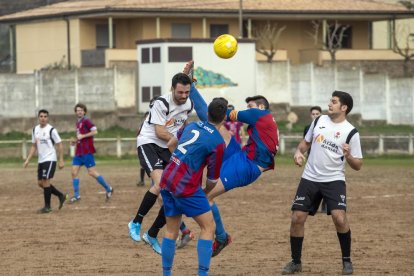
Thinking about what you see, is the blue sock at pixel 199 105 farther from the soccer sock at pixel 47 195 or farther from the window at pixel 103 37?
the window at pixel 103 37

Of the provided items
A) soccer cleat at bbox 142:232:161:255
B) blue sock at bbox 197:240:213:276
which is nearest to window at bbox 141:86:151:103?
soccer cleat at bbox 142:232:161:255

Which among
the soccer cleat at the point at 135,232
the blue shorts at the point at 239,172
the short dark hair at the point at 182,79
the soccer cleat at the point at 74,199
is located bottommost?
the soccer cleat at the point at 74,199

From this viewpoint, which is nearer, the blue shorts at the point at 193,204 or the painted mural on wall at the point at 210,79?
the blue shorts at the point at 193,204

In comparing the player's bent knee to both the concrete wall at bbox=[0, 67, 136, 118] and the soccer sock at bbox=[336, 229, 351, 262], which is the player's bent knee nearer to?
the soccer sock at bbox=[336, 229, 351, 262]

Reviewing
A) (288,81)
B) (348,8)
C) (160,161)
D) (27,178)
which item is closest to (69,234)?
(160,161)

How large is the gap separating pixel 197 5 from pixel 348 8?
9246 mm

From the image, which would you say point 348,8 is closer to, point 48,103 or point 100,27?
point 100,27

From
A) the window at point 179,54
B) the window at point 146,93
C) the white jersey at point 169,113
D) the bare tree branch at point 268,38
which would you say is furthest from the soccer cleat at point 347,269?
the bare tree branch at point 268,38

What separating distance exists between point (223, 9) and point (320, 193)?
46.0m

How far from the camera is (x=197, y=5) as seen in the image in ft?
192

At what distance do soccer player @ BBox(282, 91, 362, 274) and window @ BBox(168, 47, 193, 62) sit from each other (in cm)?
3802

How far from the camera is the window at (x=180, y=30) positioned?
58562 mm

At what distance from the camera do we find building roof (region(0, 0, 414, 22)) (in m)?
56.3

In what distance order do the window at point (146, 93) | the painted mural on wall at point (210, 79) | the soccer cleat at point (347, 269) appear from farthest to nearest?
the window at point (146, 93) → the painted mural on wall at point (210, 79) → the soccer cleat at point (347, 269)
